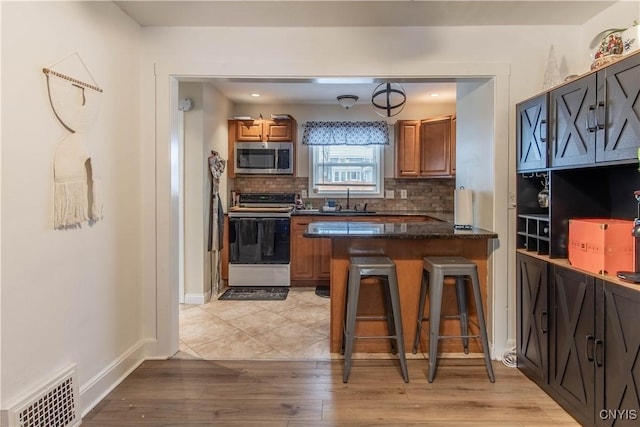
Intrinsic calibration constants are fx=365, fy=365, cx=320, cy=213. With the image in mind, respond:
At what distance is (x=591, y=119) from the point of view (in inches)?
71.1

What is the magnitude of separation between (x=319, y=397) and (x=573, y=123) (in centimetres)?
207

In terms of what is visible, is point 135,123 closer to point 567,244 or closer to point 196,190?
point 196,190

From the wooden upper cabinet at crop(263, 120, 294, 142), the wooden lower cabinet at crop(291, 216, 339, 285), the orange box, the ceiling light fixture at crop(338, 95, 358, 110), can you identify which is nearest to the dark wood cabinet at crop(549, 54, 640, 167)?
the orange box

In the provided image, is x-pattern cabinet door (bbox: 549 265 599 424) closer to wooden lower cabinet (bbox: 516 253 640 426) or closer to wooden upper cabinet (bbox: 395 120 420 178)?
wooden lower cabinet (bbox: 516 253 640 426)

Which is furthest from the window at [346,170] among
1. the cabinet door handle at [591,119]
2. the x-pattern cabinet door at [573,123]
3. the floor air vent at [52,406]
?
the floor air vent at [52,406]

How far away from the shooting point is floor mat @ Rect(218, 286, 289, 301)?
13.7ft

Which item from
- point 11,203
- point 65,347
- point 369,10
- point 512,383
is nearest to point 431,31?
point 369,10

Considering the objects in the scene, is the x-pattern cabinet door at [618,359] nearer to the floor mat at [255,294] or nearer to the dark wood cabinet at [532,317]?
the dark wood cabinet at [532,317]

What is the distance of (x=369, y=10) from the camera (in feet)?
7.61

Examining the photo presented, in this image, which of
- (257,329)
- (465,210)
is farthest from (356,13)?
(257,329)

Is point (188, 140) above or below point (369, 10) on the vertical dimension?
below

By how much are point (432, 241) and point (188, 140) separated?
2.67 m

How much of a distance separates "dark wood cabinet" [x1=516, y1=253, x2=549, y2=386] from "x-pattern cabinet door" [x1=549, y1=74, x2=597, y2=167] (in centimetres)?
64

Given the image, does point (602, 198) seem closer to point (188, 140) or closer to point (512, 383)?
point (512, 383)
